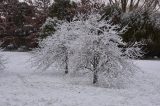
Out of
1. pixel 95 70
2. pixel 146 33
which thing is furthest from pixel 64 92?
pixel 146 33

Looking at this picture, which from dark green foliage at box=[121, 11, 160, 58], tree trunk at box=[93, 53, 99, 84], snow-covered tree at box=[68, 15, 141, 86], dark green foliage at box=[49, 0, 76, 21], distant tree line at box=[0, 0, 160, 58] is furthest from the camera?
dark green foliage at box=[49, 0, 76, 21]

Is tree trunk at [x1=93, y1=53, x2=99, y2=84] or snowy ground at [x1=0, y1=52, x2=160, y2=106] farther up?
tree trunk at [x1=93, y1=53, x2=99, y2=84]

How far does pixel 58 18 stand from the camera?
24.8 meters

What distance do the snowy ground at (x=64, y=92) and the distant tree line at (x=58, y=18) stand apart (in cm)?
807

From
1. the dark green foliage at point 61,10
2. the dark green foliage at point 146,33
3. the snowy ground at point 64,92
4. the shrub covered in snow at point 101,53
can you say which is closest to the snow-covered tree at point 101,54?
the shrub covered in snow at point 101,53

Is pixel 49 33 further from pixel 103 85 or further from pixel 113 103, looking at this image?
pixel 113 103

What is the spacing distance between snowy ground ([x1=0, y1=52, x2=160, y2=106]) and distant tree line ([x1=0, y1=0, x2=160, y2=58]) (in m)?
8.07

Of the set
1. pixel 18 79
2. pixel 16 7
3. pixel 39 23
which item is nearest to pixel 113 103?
pixel 18 79

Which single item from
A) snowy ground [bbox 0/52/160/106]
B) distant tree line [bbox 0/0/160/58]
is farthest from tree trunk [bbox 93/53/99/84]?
distant tree line [bbox 0/0/160/58]

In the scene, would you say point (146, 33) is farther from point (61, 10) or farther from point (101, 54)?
point (101, 54)

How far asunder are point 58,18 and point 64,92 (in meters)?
14.8

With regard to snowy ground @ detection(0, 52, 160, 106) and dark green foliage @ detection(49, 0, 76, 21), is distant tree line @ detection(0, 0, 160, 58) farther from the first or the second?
snowy ground @ detection(0, 52, 160, 106)

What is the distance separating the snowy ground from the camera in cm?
920

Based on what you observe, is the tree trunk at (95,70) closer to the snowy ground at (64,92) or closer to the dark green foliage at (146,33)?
the snowy ground at (64,92)
